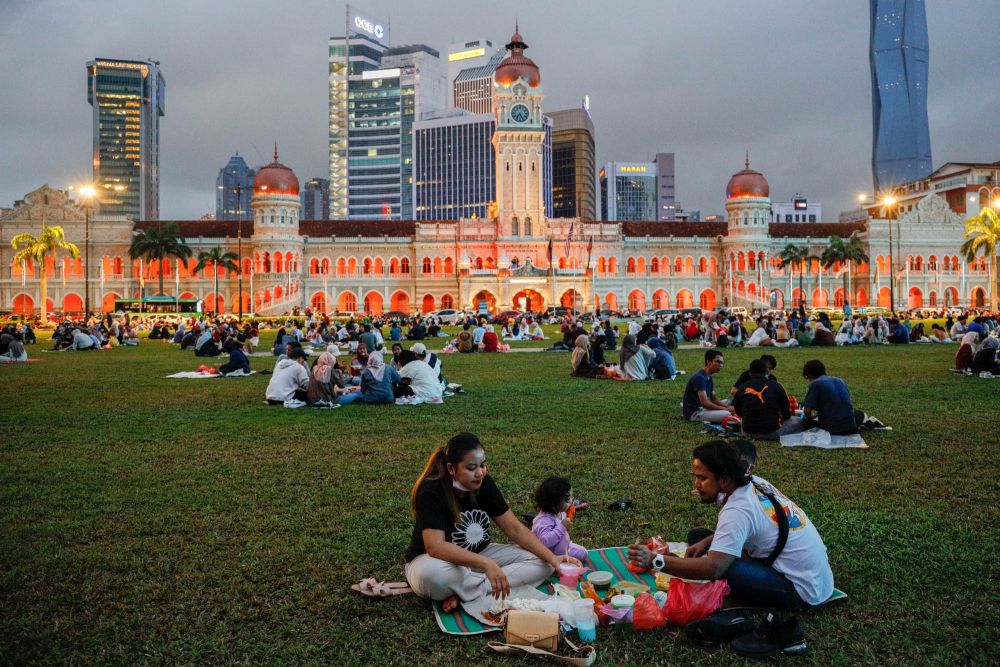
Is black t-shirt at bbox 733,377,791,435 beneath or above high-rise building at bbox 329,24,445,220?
beneath

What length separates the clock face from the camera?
79.3 meters

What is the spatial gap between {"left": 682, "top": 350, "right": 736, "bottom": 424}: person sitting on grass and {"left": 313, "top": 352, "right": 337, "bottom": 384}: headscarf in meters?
6.16

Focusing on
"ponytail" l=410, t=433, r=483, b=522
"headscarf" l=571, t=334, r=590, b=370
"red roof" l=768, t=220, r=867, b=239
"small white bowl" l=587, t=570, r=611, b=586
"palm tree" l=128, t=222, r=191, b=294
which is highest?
"red roof" l=768, t=220, r=867, b=239

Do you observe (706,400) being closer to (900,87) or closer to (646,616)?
(646,616)

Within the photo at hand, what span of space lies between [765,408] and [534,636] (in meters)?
6.55

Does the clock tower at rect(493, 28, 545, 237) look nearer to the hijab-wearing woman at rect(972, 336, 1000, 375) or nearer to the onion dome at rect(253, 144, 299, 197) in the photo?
the onion dome at rect(253, 144, 299, 197)

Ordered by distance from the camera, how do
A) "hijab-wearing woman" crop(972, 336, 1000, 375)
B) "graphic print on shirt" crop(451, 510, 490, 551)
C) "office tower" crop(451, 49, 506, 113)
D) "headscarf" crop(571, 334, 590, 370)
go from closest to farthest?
"graphic print on shirt" crop(451, 510, 490, 551)
"hijab-wearing woman" crop(972, 336, 1000, 375)
"headscarf" crop(571, 334, 590, 370)
"office tower" crop(451, 49, 506, 113)

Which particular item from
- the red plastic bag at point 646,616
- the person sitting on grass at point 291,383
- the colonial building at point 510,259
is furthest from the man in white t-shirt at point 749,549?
the colonial building at point 510,259

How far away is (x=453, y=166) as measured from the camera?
139 metres

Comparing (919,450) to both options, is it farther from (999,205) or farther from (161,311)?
(161,311)

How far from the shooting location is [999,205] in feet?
181

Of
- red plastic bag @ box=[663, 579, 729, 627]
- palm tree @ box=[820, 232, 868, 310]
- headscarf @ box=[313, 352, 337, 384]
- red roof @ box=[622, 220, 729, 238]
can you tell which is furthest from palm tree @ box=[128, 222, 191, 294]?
red plastic bag @ box=[663, 579, 729, 627]

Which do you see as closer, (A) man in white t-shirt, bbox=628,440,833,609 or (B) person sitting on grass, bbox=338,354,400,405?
(A) man in white t-shirt, bbox=628,440,833,609

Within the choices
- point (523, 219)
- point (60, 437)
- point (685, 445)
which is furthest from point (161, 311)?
point (685, 445)
